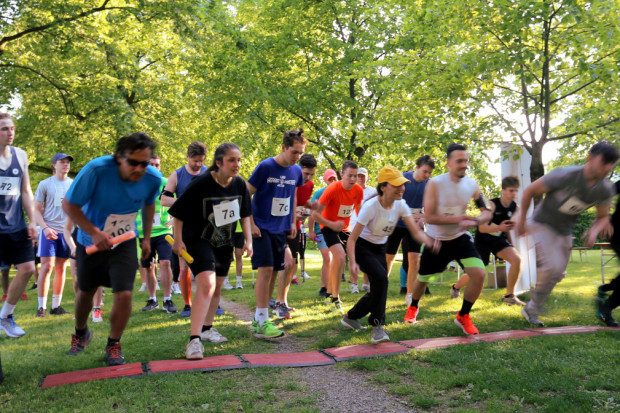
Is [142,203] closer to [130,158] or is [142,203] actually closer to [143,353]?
[130,158]

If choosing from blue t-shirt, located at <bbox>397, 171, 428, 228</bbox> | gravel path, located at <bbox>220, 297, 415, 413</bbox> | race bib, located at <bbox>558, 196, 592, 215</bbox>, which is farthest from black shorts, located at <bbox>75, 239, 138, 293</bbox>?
blue t-shirt, located at <bbox>397, 171, 428, 228</bbox>

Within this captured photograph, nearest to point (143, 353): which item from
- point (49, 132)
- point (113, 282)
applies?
point (113, 282)

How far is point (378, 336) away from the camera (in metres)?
5.66

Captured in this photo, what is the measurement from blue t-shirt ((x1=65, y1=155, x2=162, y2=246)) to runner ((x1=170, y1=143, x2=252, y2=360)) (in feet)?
1.47

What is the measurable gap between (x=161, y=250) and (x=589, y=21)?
795cm

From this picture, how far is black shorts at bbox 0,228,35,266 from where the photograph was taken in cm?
570

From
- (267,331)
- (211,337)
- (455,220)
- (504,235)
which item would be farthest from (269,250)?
(504,235)

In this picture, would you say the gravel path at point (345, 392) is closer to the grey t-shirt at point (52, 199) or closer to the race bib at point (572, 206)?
the race bib at point (572, 206)

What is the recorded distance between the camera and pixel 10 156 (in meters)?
5.65

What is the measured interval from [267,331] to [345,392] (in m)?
1.96

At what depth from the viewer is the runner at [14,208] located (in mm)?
5559

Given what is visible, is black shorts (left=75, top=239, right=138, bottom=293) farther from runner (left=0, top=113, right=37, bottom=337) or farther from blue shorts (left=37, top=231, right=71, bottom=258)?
blue shorts (left=37, top=231, right=71, bottom=258)

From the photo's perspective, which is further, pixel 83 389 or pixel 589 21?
pixel 589 21

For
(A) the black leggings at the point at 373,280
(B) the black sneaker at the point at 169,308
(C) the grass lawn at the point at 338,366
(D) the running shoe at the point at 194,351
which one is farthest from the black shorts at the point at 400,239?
(D) the running shoe at the point at 194,351
